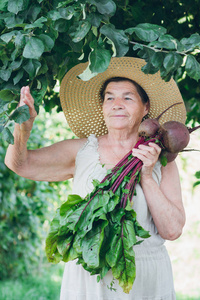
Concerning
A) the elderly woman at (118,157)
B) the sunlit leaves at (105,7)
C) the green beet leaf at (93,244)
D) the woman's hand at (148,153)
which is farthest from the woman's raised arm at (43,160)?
the sunlit leaves at (105,7)

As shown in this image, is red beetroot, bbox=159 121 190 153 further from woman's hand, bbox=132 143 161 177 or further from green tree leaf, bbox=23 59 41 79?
green tree leaf, bbox=23 59 41 79

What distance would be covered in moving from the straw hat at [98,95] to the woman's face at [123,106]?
8cm

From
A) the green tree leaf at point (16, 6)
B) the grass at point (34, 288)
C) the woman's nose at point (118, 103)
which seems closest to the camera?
the green tree leaf at point (16, 6)

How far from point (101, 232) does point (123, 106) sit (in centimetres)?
76

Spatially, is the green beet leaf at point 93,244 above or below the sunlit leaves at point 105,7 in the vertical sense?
below

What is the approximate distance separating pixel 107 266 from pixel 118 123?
2.52 ft

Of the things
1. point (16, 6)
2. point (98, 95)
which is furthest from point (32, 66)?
point (98, 95)

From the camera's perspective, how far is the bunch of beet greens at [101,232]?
172 cm

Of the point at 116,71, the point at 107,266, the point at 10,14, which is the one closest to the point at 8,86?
the point at 10,14

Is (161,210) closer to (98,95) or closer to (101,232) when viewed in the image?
(101,232)

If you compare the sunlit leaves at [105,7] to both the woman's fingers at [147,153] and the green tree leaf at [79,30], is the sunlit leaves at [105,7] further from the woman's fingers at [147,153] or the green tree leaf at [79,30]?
the woman's fingers at [147,153]

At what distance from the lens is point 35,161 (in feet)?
7.27

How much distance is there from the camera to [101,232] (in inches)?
67.9

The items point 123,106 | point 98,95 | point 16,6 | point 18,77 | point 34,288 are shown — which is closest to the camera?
point 16,6
